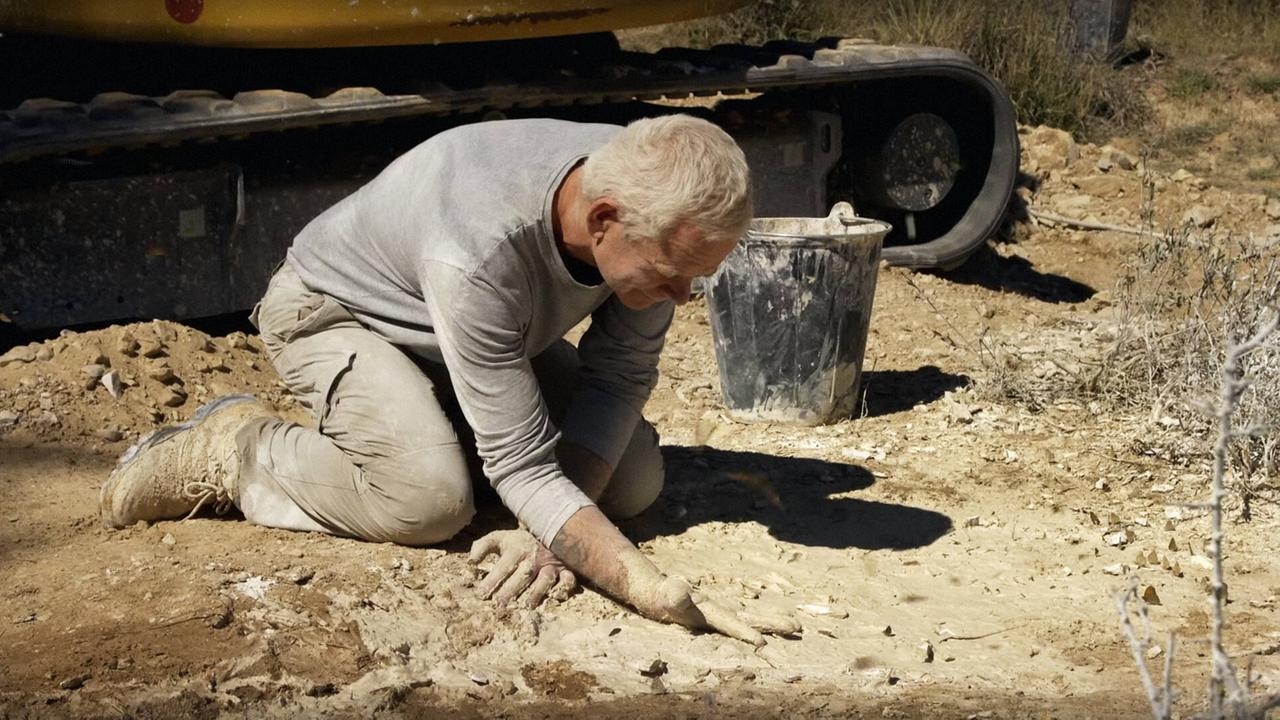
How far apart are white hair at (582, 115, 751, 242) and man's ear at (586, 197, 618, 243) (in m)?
0.02

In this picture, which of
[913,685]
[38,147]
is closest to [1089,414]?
[913,685]

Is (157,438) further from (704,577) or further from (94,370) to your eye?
(704,577)

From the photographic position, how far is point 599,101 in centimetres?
634

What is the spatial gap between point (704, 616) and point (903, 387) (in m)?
2.56

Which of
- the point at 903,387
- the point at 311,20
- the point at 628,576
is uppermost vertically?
the point at 311,20

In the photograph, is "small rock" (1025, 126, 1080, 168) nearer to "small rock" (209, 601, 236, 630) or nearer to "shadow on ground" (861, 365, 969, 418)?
"shadow on ground" (861, 365, 969, 418)

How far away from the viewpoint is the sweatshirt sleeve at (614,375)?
3.88 meters

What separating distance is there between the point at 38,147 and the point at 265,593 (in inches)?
87.3

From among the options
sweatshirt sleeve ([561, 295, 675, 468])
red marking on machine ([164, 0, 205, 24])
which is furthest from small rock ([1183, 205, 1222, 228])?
red marking on machine ([164, 0, 205, 24])

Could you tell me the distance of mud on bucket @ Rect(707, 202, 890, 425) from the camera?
17.1 feet

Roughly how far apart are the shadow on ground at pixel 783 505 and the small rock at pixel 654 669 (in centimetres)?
80

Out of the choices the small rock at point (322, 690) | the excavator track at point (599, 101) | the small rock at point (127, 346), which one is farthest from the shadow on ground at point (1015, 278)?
the small rock at point (322, 690)

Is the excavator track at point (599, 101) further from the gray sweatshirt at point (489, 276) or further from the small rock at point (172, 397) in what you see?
the gray sweatshirt at point (489, 276)

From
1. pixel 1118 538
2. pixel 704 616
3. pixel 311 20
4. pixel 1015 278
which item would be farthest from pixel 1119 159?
pixel 704 616
